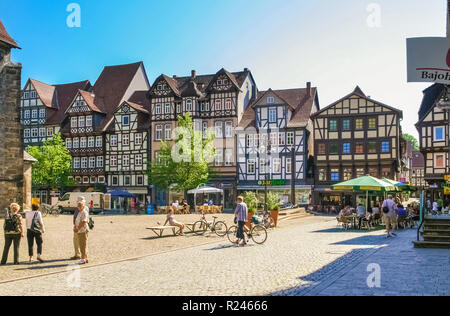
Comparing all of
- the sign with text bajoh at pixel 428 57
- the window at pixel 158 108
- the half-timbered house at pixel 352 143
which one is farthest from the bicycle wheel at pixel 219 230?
the window at pixel 158 108

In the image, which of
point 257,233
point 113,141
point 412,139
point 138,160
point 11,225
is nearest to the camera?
point 11,225

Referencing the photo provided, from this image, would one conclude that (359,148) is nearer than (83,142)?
Yes

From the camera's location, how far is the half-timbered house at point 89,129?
2191 inches

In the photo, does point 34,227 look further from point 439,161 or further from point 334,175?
point 439,161

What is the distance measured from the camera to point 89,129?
5578 cm

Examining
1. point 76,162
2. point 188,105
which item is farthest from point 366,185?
point 76,162

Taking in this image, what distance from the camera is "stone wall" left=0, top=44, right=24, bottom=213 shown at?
2900 centimetres

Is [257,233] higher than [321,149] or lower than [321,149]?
lower

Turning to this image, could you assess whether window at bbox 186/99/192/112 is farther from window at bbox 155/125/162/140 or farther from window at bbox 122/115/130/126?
window at bbox 122/115/130/126

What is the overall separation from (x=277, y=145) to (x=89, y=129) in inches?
835

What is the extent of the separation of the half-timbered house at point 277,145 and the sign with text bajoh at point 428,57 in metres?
35.7

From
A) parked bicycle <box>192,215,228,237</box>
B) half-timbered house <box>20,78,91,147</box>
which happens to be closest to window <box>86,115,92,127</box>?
half-timbered house <box>20,78,91,147</box>
